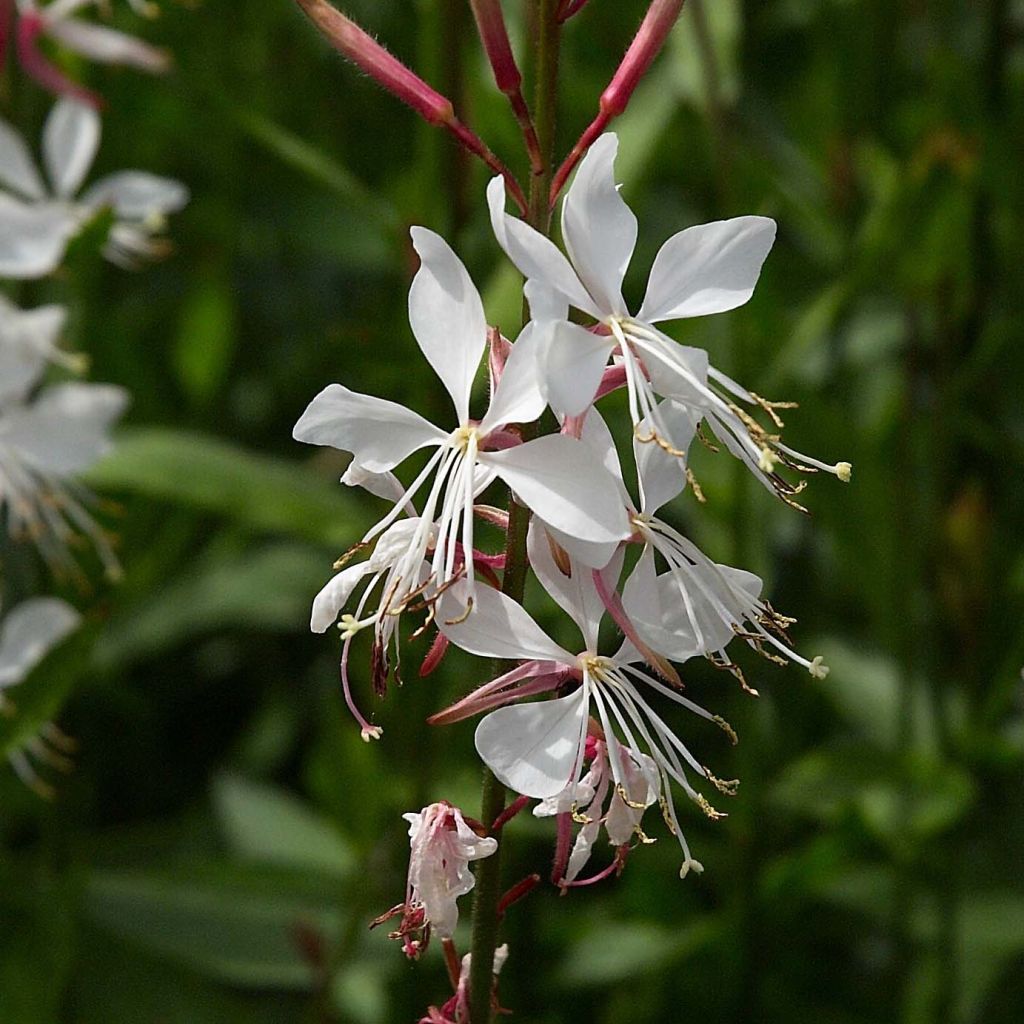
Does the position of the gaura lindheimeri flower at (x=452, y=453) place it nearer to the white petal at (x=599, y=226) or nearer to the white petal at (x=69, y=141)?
the white petal at (x=599, y=226)

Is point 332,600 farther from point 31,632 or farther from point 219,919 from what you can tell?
point 219,919

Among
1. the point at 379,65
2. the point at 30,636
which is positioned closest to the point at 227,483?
the point at 30,636

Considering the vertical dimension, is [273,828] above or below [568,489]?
below

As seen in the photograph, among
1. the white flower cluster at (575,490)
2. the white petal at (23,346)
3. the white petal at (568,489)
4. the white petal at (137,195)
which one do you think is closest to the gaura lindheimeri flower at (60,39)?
the white petal at (137,195)

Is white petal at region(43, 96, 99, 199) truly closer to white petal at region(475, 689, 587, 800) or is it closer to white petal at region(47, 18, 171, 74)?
white petal at region(47, 18, 171, 74)

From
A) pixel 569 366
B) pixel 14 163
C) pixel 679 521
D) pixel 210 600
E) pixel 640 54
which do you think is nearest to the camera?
pixel 569 366

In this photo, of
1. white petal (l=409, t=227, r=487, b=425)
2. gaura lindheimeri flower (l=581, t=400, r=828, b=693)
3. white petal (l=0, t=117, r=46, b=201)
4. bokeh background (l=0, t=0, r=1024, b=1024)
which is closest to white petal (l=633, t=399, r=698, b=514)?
gaura lindheimeri flower (l=581, t=400, r=828, b=693)
